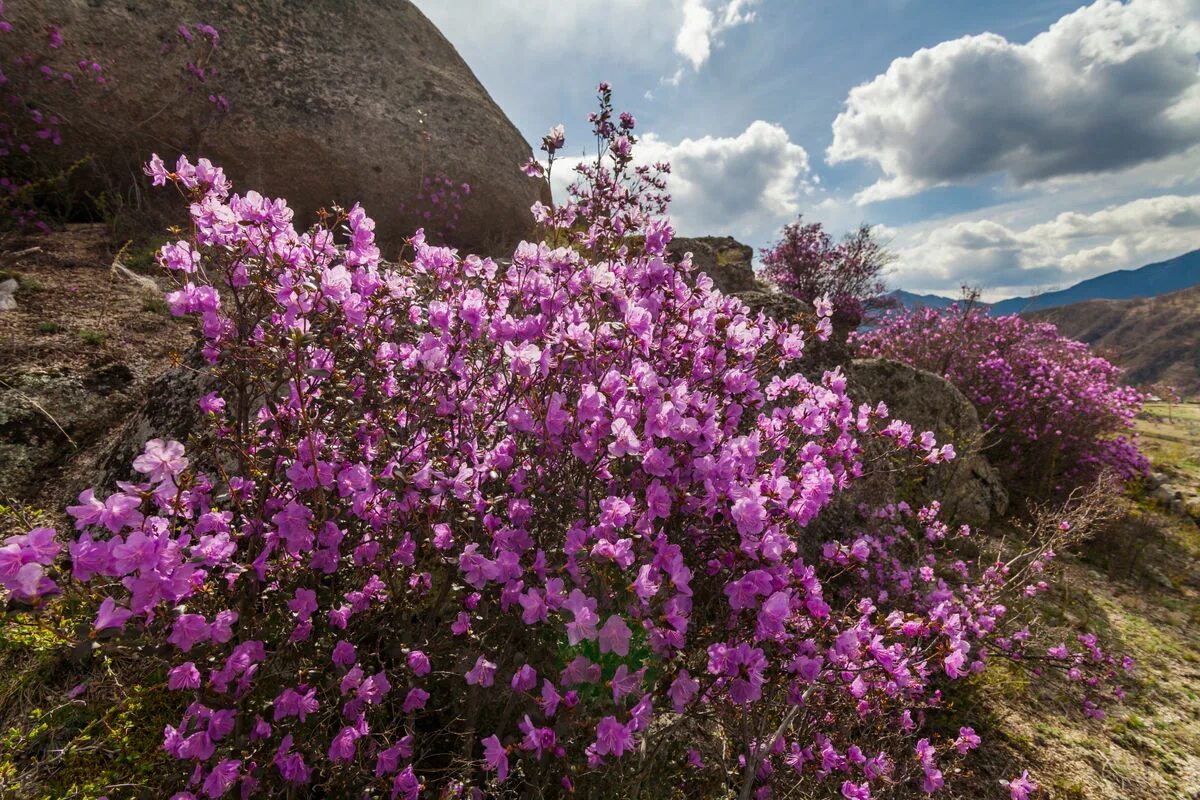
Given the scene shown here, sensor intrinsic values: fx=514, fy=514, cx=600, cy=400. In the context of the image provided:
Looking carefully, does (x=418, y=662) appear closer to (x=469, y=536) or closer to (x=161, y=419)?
(x=469, y=536)

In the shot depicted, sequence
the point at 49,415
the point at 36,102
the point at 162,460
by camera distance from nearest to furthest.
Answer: the point at 162,460, the point at 49,415, the point at 36,102

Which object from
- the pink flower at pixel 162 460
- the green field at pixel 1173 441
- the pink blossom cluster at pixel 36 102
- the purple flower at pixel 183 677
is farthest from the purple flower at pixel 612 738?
the green field at pixel 1173 441

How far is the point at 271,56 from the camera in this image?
23.3ft

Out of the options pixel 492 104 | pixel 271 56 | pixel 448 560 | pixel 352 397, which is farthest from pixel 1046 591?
pixel 271 56

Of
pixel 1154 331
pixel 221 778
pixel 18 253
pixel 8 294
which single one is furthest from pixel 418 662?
pixel 1154 331

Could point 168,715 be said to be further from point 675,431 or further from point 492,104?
point 492,104

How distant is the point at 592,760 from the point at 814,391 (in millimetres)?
1964

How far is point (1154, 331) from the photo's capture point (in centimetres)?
8975

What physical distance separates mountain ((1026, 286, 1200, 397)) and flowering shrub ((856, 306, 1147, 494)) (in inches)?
2965

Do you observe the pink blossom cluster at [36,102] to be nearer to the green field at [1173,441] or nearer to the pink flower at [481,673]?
the pink flower at [481,673]

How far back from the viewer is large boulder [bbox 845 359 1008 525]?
5727 millimetres

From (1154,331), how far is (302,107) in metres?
131

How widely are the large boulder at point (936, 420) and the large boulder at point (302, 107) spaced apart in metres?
6.23

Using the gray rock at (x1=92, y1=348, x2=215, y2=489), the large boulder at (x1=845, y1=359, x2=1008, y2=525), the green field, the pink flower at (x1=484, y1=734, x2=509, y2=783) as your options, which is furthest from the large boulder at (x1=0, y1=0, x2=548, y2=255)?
the green field
